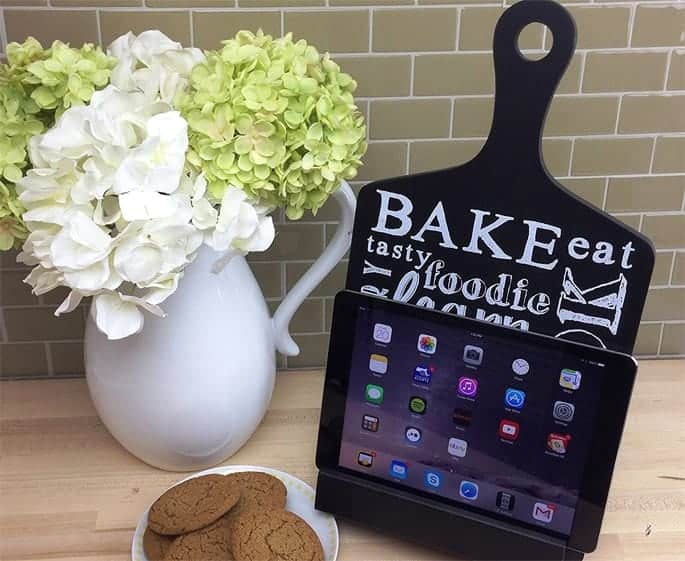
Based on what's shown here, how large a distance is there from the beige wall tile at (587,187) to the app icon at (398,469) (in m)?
0.50

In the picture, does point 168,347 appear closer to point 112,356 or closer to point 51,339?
point 112,356

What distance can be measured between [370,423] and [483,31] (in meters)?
0.54

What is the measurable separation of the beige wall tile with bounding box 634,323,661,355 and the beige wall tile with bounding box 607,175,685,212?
19cm

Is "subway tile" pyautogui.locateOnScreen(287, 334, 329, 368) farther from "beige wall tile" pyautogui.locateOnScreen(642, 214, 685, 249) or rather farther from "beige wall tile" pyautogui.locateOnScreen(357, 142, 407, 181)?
"beige wall tile" pyautogui.locateOnScreen(642, 214, 685, 249)

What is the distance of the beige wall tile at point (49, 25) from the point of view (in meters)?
1.04

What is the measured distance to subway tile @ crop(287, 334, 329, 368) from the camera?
1.24 m

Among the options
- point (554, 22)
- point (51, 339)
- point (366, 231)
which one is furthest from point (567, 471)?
point (51, 339)

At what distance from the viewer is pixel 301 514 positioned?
949 mm

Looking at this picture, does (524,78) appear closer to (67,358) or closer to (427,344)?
(427,344)

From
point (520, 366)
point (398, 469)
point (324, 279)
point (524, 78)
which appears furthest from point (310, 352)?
point (524, 78)

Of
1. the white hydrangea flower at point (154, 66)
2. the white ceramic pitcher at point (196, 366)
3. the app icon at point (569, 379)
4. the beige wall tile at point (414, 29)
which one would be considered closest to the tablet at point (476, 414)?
the app icon at point (569, 379)

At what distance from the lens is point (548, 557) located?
33.3 inches

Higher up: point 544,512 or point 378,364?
point 378,364

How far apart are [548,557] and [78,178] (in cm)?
61
